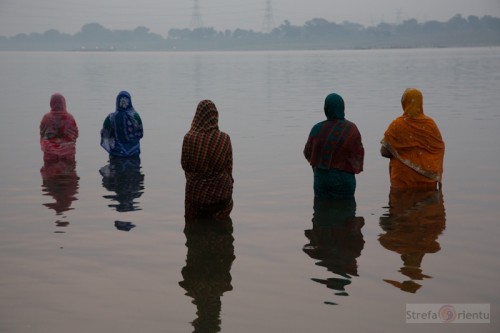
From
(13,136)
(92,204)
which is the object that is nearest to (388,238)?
(92,204)

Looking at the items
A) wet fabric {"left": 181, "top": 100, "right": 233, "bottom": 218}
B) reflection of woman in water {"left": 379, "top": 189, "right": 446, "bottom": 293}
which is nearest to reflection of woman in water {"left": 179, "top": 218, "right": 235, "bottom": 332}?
wet fabric {"left": 181, "top": 100, "right": 233, "bottom": 218}

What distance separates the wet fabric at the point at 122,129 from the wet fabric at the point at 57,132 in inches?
22.8

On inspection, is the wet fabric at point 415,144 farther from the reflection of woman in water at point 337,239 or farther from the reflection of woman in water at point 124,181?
the reflection of woman in water at point 124,181

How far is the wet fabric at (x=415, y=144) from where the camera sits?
9273 mm

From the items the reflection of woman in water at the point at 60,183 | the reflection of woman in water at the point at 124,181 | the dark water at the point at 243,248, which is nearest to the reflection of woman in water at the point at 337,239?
the dark water at the point at 243,248

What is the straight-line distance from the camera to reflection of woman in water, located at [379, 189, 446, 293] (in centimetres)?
646

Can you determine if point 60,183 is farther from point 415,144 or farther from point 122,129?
point 415,144

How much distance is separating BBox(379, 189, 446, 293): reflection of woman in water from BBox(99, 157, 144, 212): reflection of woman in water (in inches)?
122

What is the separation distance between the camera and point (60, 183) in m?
10.8

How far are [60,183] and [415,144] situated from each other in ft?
16.4

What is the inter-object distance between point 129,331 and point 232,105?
1931cm

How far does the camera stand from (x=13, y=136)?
16516mm

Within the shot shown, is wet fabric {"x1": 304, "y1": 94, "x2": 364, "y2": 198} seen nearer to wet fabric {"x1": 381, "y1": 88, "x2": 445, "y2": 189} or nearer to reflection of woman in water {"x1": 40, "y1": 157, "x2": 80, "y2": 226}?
wet fabric {"x1": 381, "y1": 88, "x2": 445, "y2": 189}

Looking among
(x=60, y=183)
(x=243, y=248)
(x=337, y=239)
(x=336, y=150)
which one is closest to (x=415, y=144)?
(x=336, y=150)
